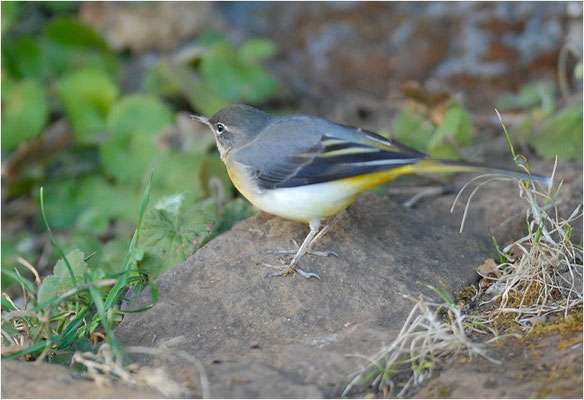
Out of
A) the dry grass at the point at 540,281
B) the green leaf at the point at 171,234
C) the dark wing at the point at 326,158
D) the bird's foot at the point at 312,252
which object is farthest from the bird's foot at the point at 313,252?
the dry grass at the point at 540,281

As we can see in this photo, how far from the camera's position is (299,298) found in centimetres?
430

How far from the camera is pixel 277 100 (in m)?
8.40

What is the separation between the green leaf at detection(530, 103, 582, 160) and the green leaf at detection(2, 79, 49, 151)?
184 inches

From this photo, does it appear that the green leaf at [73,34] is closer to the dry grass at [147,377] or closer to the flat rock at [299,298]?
the flat rock at [299,298]

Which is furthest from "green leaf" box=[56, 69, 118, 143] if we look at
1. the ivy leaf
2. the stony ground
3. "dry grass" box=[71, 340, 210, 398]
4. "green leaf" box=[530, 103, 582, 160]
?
"dry grass" box=[71, 340, 210, 398]

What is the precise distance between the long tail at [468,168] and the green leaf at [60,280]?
80.7 inches

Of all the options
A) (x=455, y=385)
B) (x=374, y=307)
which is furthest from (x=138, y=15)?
(x=455, y=385)

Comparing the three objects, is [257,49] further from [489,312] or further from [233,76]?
[489,312]

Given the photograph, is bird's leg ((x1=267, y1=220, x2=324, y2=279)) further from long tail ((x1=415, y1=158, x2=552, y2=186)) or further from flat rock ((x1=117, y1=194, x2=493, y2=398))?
long tail ((x1=415, y1=158, x2=552, y2=186))

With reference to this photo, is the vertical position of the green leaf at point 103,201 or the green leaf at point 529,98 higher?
the green leaf at point 529,98

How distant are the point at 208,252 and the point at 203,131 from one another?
337 centimetres

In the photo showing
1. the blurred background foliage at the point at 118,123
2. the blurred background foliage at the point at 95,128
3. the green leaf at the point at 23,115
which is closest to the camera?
the blurred background foliage at the point at 118,123

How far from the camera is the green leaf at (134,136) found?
727cm

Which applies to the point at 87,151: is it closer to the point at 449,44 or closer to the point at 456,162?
the point at 449,44
